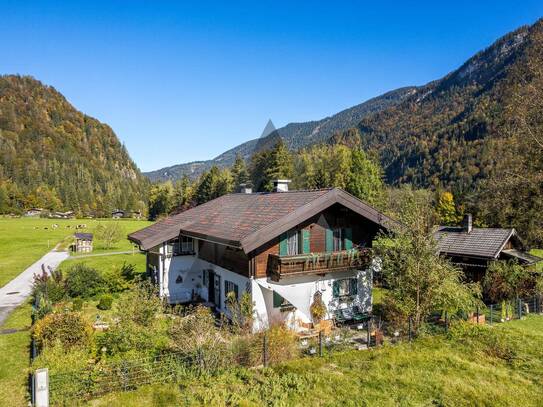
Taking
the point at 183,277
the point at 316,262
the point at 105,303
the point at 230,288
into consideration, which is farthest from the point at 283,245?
the point at 105,303

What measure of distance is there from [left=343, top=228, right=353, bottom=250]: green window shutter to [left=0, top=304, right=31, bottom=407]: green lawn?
13332 mm

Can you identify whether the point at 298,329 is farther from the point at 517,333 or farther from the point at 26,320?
the point at 26,320

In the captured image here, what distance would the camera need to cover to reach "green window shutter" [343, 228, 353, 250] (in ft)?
56.2

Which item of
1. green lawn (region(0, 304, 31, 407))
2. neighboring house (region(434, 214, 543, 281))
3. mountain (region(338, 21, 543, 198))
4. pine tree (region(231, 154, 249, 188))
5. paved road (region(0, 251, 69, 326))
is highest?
mountain (region(338, 21, 543, 198))

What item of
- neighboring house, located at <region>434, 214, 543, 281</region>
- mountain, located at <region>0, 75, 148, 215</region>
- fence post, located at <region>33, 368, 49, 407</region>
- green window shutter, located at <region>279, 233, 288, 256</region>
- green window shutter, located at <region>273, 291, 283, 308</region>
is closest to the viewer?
fence post, located at <region>33, 368, 49, 407</region>

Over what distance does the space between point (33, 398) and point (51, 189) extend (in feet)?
486

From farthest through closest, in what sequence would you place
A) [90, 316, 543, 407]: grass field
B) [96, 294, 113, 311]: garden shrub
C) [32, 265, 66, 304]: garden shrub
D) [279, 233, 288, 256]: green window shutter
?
[96, 294, 113, 311]: garden shrub, [32, 265, 66, 304]: garden shrub, [279, 233, 288, 256]: green window shutter, [90, 316, 543, 407]: grass field

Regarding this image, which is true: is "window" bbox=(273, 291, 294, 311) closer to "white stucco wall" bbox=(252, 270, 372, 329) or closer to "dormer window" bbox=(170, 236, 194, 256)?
"white stucco wall" bbox=(252, 270, 372, 329)

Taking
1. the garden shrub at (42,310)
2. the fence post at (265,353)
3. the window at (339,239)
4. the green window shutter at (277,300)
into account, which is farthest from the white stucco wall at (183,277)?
the fence post at (265,353)

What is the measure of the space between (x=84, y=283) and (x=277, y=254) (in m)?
12.4

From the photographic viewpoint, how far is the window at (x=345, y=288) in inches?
655

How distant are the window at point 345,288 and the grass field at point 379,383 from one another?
13.3 ft

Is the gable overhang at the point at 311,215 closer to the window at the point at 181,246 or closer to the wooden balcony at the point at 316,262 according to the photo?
the wooden balcony at the point at 316,262

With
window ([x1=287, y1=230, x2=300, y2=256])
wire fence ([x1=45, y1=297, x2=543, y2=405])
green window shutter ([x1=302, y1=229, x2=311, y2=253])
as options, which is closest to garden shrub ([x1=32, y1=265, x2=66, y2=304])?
wire fence ([x1=45, y1=297, x2=543, y2=405])
